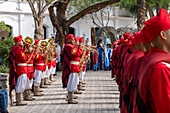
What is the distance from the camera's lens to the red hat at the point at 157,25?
244 cm

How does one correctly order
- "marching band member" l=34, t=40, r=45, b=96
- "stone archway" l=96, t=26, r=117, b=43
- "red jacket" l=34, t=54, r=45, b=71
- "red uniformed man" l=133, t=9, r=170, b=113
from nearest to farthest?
1. "red uniformed man" l=133, t=9, r=170, b=113
2. "marching band member" l=34, t=40, r=45, b=96
3. "red jacket" l=34, t=54, r=45, b=71
4. "stone archway" l=96, t=26, r=117, b=43

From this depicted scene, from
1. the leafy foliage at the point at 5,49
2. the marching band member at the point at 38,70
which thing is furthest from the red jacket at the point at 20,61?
the leafy foliage at the point at 5,49

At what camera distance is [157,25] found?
2479 mm

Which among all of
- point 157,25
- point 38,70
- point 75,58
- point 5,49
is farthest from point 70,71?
point 157,25

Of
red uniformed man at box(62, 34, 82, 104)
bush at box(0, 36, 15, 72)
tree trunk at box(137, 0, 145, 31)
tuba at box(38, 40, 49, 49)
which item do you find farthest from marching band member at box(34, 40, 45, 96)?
tree trunk at box(137, 0, 145, 31)

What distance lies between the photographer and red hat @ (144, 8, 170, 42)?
2443 millimetres

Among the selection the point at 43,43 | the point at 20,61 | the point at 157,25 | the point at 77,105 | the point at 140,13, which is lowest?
the point at 77,105

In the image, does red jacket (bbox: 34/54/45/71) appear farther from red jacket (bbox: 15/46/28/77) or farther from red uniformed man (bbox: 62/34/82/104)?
red jacket (bbox: 15/46/28/77)

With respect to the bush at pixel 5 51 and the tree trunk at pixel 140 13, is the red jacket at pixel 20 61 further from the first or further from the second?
the tree trunk at pixel 140 13

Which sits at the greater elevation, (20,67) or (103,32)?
(103,32)

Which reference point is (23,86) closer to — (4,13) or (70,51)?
(70,51)

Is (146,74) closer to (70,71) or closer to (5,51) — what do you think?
(70,71)

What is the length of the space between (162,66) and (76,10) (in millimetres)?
31122

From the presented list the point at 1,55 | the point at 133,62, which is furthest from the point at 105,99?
the point at 133,62
